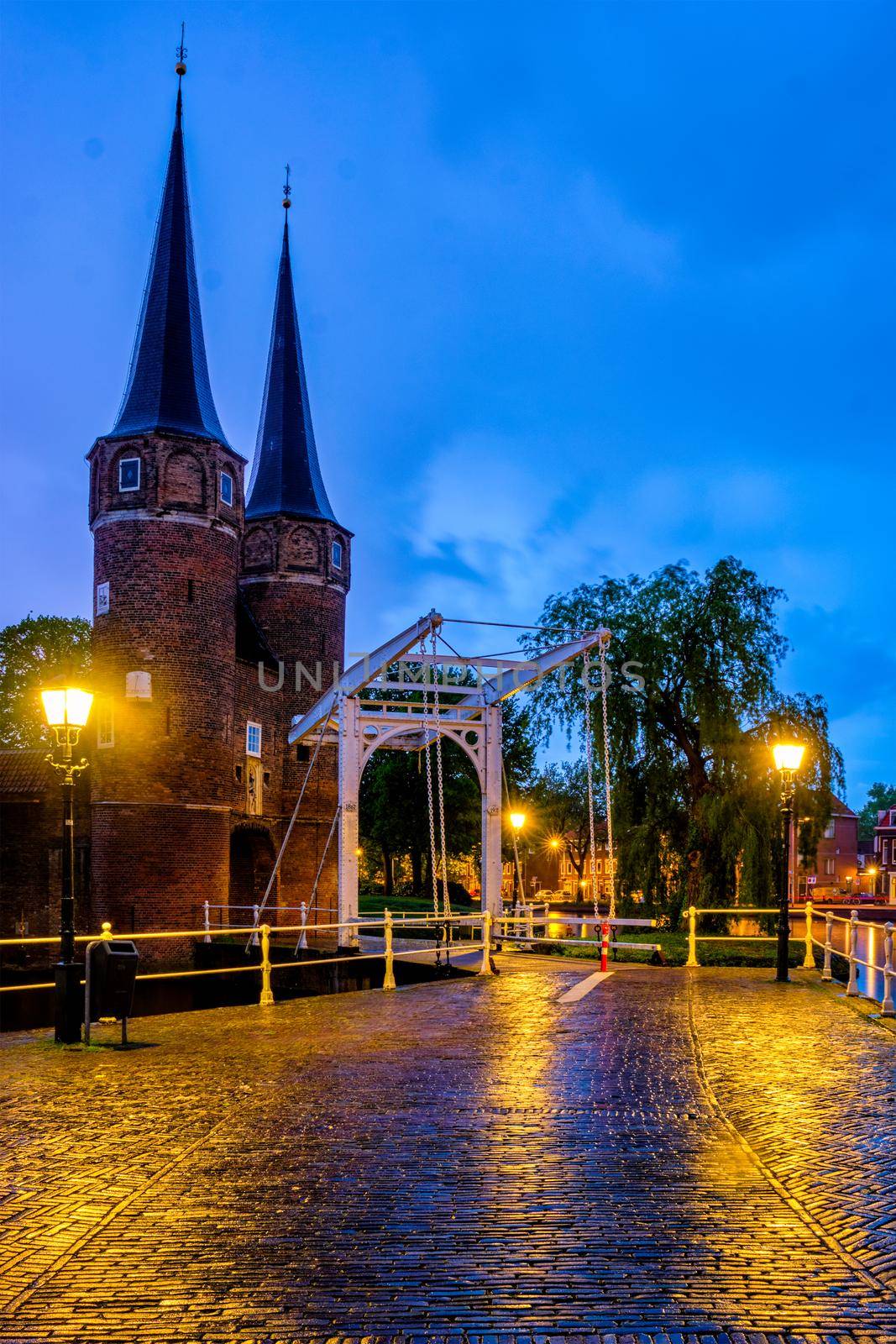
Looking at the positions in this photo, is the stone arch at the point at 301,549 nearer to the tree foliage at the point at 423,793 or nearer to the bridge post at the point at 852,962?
the tree foliage at the point at 423,793

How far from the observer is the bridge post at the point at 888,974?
11.7m

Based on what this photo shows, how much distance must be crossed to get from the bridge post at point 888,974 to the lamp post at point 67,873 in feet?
25.9

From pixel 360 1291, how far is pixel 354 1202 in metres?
1.15

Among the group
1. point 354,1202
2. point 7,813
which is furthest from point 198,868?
point 354,1202

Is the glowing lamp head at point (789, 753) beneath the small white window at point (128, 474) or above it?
beneath

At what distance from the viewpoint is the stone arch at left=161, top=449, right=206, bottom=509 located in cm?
3300

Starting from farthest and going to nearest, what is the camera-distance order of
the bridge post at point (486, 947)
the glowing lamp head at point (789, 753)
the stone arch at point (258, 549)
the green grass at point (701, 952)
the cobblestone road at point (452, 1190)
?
1. the stone arch at point (258, 549)
2. the green grass at point (701, 952)
3. the bridge post at point (486, 947)
4. the glowing lamp head at point (789, 753)
5. the cobblestone road at point (452, 1190)

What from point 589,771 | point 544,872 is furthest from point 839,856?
point 589,771

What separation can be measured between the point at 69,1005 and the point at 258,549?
30.6 metres

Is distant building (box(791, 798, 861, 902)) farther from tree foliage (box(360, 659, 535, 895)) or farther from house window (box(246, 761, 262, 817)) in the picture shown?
house window (box(246, 761, 262, 817))

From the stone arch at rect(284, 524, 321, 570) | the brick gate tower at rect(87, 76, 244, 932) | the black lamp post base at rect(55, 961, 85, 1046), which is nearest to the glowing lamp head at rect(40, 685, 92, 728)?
the black lamp post base at rect(55, 961, 85, 1046)

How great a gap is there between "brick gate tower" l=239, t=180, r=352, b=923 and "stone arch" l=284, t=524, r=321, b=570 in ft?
0.10

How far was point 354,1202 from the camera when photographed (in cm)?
569

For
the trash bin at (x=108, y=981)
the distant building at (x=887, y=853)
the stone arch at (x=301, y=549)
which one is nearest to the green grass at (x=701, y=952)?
the trash bin at (x=108, y=981)
